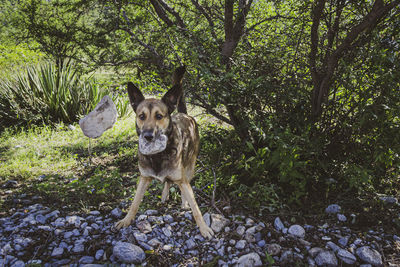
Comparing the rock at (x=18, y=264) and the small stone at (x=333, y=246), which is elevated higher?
the small stone at (x=333, y=246)

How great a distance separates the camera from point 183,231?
3.27 metres

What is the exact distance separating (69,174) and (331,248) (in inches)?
173

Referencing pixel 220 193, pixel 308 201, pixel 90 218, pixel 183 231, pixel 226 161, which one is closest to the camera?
pixel 183 231

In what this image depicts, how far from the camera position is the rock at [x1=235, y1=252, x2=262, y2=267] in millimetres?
2676

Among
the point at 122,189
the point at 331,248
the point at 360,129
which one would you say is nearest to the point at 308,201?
the point at 331,248

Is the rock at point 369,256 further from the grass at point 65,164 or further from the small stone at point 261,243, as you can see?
the grass at point 65,164

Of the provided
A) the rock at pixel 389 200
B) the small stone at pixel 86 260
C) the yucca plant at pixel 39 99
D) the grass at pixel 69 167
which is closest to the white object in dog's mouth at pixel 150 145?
the small stone at pixel 86 260

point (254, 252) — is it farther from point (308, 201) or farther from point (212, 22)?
point (212, 22)

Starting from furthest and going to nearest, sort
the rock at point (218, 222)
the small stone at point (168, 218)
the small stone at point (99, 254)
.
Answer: the small stone at point (168, 218)
the rock at point (218, 222)
the small stone at point (99, 254)

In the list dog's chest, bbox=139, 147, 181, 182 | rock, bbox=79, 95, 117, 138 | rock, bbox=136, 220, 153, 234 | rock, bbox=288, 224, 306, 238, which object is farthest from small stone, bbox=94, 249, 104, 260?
rock, bbox=288, 224, 306, 238

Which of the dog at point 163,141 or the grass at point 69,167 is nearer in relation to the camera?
the dog at point 163,141

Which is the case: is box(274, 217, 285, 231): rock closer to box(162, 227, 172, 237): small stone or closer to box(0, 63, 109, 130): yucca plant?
box(162, 227, 172, 237): small stone

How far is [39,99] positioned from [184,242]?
6.69 m

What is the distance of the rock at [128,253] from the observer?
8.90 ft
